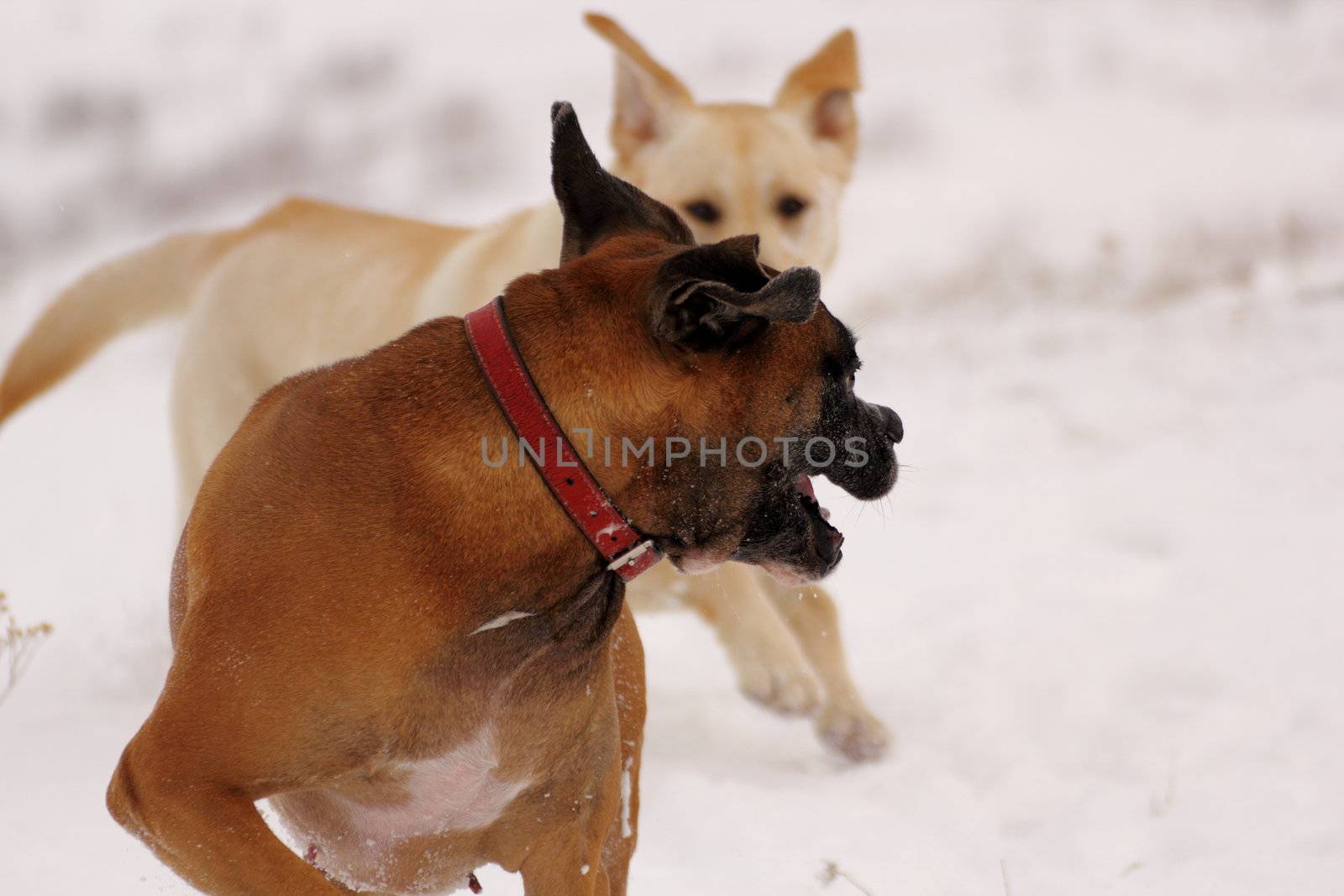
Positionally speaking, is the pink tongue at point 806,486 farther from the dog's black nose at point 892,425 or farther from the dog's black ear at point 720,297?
the dog's black ear at point 720,297

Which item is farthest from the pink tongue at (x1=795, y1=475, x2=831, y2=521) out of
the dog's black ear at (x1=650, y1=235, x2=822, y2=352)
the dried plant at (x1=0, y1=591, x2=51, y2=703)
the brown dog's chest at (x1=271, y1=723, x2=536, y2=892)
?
the dried plant at (x1=0, y1=591, x2=51, y2=703)

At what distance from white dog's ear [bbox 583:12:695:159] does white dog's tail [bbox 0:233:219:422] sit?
154cm

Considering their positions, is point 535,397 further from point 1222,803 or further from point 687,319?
point 1222,803

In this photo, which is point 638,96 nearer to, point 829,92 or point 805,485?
point 829,92

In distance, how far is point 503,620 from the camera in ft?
7.09

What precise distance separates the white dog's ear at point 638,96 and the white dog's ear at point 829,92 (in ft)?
1.45

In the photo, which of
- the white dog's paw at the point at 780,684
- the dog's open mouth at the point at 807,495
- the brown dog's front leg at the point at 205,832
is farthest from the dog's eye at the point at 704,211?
the brown dog's front leg at the point at 205,832

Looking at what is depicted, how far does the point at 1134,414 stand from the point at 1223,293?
194cm

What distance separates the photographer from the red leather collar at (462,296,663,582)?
2107mm

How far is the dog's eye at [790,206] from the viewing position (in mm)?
4391

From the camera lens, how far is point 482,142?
11109mm

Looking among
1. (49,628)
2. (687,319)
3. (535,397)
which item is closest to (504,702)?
(535,397)

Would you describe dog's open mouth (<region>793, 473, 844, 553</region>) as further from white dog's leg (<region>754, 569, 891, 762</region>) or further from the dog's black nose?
white dog's leg (<region>754, 569, 891, 762</region>)

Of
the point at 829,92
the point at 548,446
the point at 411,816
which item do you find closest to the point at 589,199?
the point at 548,446
